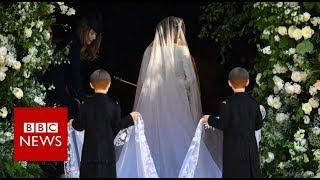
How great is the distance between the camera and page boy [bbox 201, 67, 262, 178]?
5375 millimetres

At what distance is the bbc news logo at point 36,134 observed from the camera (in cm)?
601

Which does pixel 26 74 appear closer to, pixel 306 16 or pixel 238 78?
pixel 238 78

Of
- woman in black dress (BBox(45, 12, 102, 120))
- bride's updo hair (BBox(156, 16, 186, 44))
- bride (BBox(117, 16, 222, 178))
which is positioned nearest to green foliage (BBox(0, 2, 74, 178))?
woman in black dress (BBox(45, 12, 102, 120))

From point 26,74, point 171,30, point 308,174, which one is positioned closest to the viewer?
point 308,174

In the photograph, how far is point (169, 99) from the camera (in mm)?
6648

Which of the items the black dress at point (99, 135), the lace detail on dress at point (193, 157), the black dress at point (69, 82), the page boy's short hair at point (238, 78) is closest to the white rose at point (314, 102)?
the page boy's short hair at point (238, 78)

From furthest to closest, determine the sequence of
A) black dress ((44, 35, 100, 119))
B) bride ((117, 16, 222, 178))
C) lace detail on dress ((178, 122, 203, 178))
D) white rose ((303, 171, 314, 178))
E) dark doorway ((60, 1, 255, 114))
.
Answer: dark doorway ((60, 1, 255, 114)), black dress ((44, 35, 100, 119)), bride ((117, 16, 222, 178)), white rose ((303, 171, 314, 178)), lace detail on dress ((178, 122, 203, 178))

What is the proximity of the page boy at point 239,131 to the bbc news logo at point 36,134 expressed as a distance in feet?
4.91

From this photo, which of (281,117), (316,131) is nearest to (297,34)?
(281,117)

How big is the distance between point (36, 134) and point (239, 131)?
6.07 feet

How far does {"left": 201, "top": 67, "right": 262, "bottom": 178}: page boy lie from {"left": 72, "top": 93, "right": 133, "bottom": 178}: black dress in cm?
88

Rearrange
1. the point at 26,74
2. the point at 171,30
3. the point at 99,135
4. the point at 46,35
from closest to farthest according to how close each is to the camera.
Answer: the point at 99,135 < the point at 26,74 < the point at 46,35 < the point at 171,30

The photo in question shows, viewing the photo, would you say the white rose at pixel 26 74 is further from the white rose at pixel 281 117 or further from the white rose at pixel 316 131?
the white rose at pixel 316 131

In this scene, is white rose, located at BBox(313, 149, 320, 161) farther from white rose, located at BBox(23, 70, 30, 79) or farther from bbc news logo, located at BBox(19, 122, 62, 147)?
white rose, located at BBox(23, 70, 30, 79)
